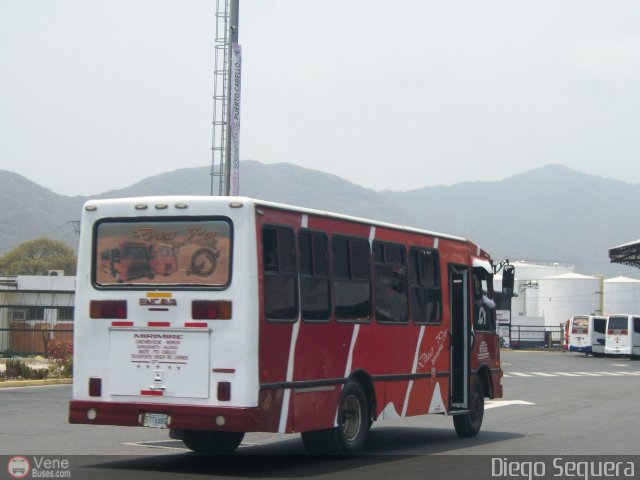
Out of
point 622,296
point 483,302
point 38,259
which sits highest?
point 38,259

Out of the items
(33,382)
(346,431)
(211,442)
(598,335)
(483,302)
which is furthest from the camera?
(598,335)

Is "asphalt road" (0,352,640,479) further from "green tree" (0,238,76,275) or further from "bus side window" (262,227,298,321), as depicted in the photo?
"green tree" (0,238,76,275)

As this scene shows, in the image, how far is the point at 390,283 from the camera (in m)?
14.8

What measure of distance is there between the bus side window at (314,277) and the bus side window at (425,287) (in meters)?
2.35

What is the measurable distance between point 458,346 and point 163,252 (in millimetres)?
5930

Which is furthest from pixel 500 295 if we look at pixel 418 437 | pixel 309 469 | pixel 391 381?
pixel 309 469

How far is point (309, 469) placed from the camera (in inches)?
500

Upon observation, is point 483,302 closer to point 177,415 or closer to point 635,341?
point 177,415

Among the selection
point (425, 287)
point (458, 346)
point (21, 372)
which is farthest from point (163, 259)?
point (21, 372)

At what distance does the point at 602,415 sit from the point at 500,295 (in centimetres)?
447

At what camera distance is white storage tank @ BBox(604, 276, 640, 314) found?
121 m

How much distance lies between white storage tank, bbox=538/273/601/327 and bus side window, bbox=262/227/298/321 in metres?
111

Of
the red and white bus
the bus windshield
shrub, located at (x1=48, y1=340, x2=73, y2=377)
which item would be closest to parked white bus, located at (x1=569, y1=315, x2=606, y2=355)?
the bus windshield
